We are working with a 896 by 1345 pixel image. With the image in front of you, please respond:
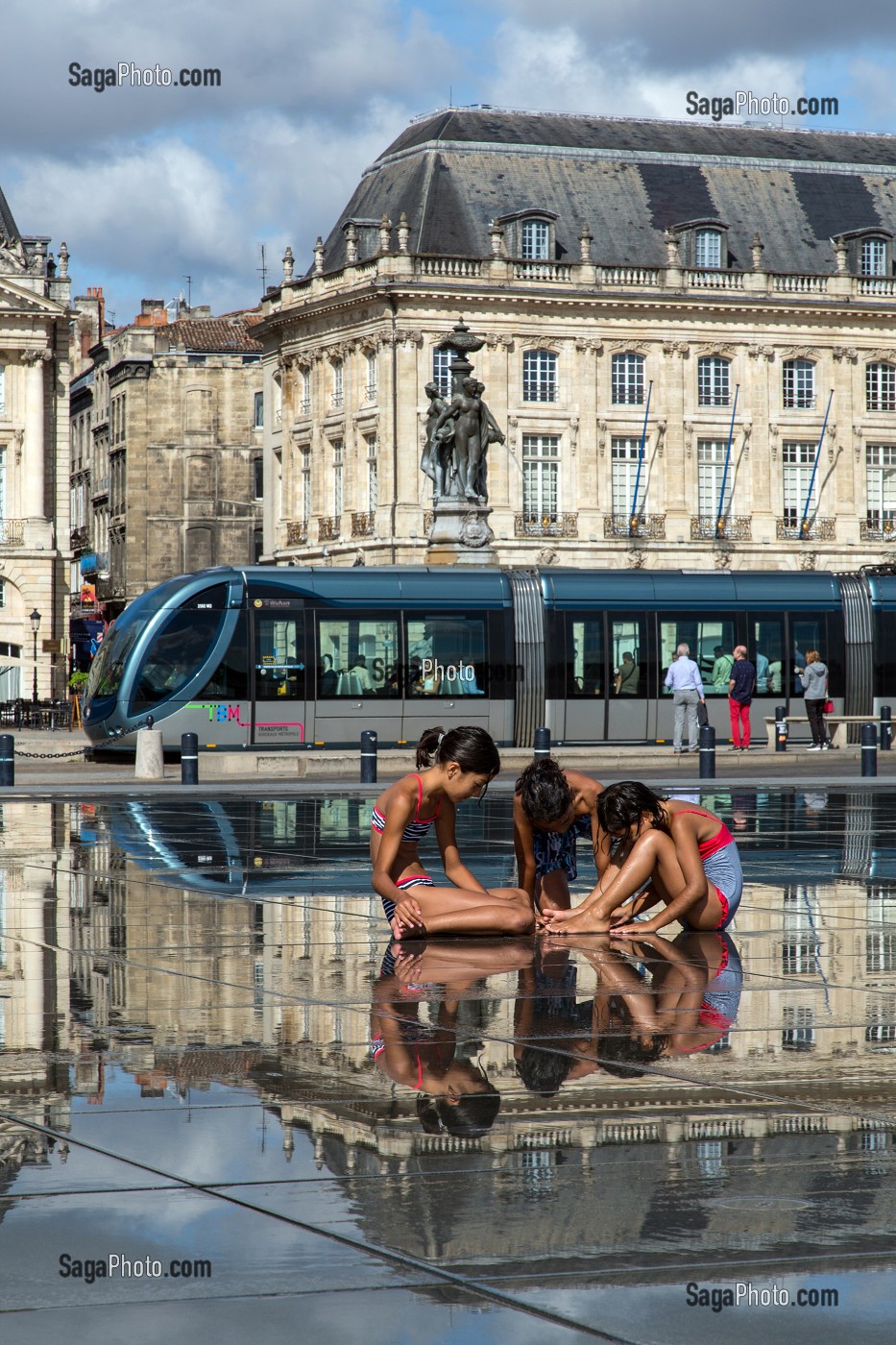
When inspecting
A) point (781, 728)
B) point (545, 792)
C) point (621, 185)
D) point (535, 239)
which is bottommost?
point (545, 792)

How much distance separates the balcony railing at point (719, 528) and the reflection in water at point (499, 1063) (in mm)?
54203

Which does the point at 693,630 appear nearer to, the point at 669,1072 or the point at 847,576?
the point at 847,576

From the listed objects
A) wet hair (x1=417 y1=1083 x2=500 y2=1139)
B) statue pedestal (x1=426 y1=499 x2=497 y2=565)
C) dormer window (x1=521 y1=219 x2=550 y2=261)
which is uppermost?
dormer window (x1=521 y1=219 x2=550 y2=261)

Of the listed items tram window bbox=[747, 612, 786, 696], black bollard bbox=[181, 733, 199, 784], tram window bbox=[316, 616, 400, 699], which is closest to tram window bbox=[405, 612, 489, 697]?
tram window bbox=[316, 616, 400, 699]

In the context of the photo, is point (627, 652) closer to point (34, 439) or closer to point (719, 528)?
point (34, 439)

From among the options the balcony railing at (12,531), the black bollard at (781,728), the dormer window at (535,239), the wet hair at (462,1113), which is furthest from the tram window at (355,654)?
the dormer window at (535,239)

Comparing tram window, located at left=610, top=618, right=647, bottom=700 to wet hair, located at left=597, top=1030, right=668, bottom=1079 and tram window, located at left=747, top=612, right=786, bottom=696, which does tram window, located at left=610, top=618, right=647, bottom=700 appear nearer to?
tram window, located at left=747, top=612, right=786, bottom=696

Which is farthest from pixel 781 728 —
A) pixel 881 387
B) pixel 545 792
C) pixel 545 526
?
pixel 881 387

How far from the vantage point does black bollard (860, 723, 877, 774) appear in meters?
25.5

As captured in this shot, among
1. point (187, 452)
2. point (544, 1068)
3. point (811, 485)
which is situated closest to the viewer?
point (544, 1068)

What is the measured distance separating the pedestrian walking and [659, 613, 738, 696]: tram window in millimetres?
1107

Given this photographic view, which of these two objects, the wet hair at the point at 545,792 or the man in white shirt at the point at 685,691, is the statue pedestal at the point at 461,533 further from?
the wet hair at the point at 545,792

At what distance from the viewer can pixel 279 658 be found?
1179 inches

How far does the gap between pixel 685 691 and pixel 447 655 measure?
3.78 meters
